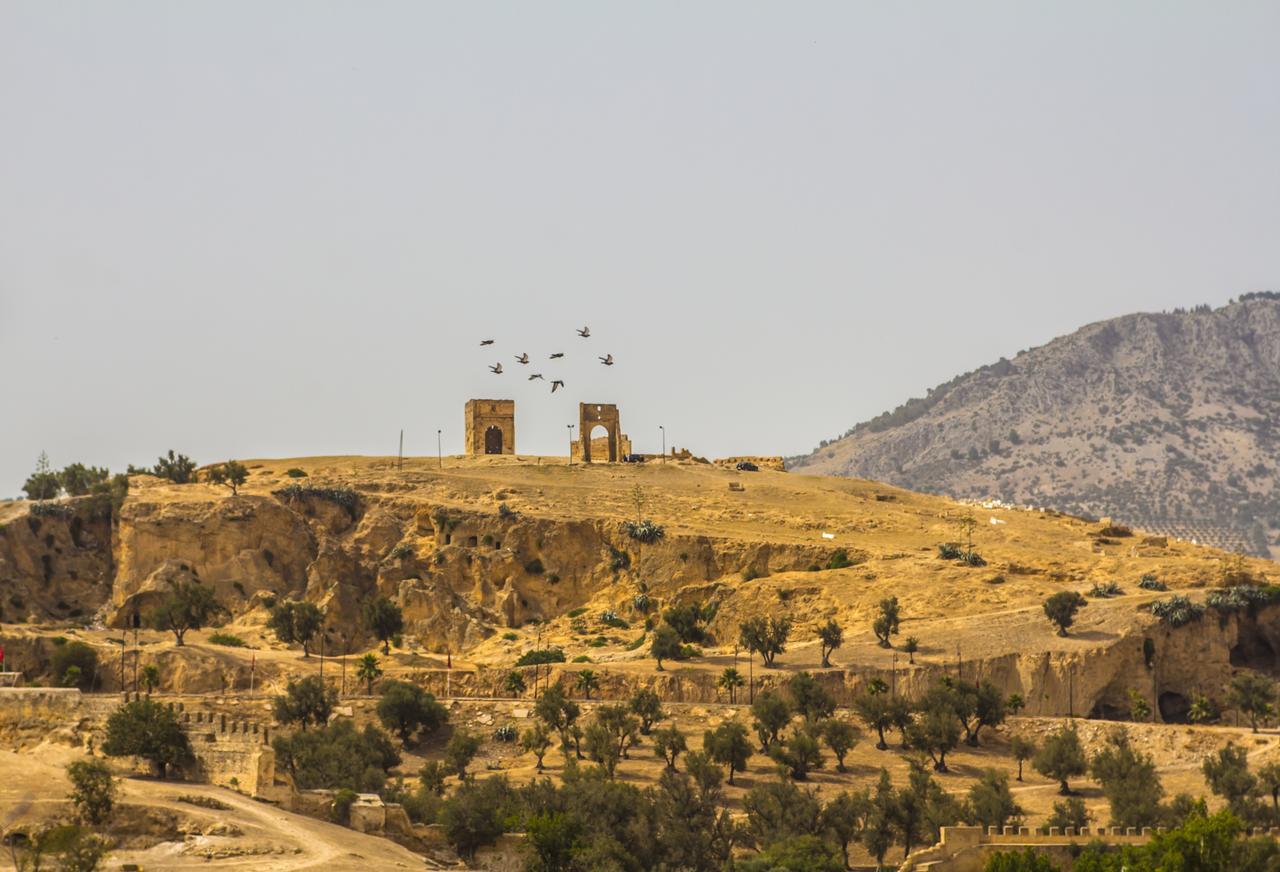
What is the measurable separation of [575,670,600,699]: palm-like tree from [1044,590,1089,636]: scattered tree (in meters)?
19.6

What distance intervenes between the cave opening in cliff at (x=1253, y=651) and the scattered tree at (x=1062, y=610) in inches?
321

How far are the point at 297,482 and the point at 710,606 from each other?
26520 millimetres

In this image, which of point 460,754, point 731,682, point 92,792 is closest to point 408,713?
point 460,754

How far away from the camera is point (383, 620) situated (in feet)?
374

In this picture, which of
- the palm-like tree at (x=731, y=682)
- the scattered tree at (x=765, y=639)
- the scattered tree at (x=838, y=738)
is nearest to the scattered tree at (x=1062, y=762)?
the scattered tree at (x=838, y=738)

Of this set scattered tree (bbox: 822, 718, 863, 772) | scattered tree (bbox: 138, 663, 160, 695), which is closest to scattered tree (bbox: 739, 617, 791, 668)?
scattered tree (bbox: 822, 718, 863, 772)

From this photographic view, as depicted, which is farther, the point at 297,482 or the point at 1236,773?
the point at 297,482

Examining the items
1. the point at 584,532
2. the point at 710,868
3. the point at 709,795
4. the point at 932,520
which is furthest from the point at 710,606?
the point at 710,868

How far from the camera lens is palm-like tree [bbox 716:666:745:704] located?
339 ft

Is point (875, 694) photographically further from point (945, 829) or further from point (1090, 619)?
point (945, 829)

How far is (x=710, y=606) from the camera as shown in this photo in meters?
117

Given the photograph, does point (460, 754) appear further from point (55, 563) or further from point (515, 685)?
point (55, 563)

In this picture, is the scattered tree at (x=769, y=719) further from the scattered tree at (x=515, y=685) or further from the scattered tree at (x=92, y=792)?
the scattered tree at (x=92, y=792)

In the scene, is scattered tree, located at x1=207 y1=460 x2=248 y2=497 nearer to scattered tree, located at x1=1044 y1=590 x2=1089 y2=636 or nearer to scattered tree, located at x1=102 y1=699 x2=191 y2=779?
scattered tree, located at x1=1044 y1=590 x2=1089 y2=636
